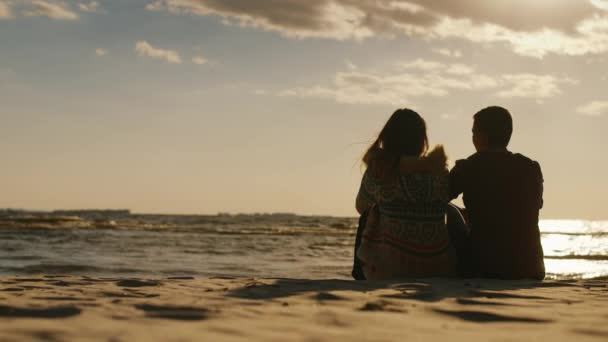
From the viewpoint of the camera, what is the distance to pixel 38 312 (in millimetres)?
3033

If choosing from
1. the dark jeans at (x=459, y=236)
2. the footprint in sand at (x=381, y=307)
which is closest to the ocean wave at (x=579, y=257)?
the dark jeans at (x=459, y=236)

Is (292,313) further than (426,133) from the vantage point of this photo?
No

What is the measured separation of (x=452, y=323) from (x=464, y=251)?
90.2 inches

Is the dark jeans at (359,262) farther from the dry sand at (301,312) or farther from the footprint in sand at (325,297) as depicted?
the footprint in sand at (325,297)

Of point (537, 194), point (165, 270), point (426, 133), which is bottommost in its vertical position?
point (165, 270)

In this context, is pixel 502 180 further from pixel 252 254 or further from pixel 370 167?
pixel 252 254

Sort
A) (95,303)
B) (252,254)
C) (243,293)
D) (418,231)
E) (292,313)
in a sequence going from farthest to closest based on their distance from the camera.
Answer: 1. (252,254)
2. (418,231)
3. (243,293)
4. (95,303)
5. (292,313)

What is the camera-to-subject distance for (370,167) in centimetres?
489

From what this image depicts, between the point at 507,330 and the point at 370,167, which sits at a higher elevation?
the point at 370,167

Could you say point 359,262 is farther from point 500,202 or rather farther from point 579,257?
point 579,257

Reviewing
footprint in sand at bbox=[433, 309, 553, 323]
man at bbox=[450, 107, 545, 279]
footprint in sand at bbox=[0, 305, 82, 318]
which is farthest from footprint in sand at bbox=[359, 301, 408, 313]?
man at bbox=[450, 107, 545, 279]

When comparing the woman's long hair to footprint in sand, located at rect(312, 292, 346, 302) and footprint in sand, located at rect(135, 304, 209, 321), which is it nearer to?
footprint in sand, located at rect(312, 292, 346, 302)

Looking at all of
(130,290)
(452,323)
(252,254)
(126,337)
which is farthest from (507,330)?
(252,254)

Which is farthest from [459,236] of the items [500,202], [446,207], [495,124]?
[495,124]
